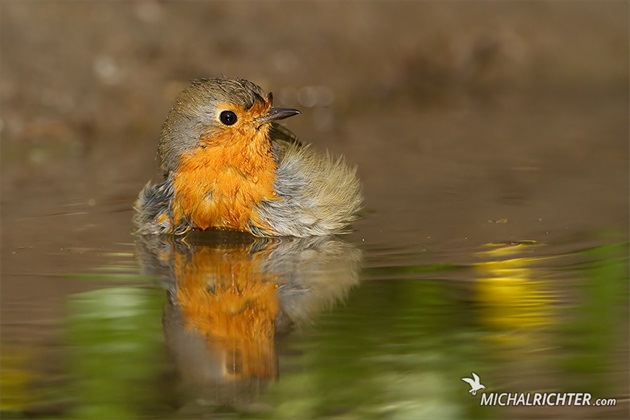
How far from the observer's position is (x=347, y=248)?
531cm

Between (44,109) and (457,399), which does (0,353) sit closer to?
(457,399)

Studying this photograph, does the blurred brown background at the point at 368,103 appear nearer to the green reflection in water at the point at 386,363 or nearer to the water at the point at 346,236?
the water at the point at 346,236

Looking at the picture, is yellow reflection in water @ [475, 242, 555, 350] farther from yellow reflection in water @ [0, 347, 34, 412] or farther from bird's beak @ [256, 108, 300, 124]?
yellow reflection in water @ [0, 347, 34, 412]

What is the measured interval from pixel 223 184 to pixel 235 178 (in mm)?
66

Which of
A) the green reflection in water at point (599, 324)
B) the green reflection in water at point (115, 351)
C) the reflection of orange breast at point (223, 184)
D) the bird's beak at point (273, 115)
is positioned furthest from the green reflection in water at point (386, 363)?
the bird's beak at point (273, 115)

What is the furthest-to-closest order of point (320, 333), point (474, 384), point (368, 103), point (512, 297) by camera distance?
point (368, 103)
point (512, 297)
point (320, 333)
point (474, 384)

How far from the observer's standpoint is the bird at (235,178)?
5.48 m

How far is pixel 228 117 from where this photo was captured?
5.60m

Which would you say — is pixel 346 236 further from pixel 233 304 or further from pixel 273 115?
pixel 233 304

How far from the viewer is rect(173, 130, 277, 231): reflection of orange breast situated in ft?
17.9

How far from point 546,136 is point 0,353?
5222 millimetres

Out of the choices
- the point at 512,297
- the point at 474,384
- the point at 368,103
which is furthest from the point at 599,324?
the point at 368,103

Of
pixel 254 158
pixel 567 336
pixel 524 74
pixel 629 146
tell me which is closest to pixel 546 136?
pixel 629 146

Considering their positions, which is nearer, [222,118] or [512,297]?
[512,297]
